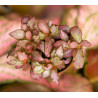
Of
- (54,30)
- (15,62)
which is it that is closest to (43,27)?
(54,30)

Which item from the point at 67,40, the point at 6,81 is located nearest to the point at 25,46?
the point at 67,40

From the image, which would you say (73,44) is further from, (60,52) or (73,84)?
(73,84)

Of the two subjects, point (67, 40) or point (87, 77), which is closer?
point (67, 40)

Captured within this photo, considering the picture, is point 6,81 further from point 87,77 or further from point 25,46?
point 87,77

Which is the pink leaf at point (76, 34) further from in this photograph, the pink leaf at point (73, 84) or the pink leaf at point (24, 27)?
the pink leaf at point (73, 84)

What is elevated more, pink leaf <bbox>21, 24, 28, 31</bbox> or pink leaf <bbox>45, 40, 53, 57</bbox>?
pink leaf <bbox>21, 24, 28, 31</bbox>

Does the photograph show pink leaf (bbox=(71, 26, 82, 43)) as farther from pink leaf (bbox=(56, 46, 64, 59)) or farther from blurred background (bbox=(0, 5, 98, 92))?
blurred background (bbox=(0, 5, 98, 92))

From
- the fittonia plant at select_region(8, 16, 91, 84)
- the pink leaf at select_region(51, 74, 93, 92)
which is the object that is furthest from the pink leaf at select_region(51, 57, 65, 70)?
the pink leaf at select_region(51, 74, 93, 92)
